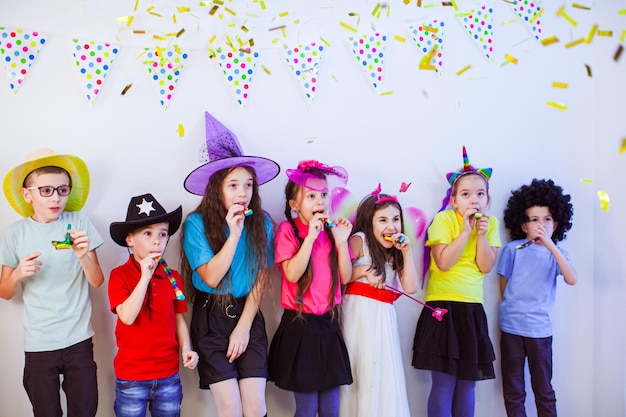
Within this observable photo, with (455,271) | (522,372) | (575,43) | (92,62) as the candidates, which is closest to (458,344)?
(455,271)

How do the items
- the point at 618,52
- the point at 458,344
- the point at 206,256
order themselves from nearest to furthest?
the point at 206,256, the point at 458,344, the point at 618,52

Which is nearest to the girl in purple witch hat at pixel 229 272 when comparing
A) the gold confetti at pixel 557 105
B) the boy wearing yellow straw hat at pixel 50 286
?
the boy wearing yellow straw hat at pixel 50 286

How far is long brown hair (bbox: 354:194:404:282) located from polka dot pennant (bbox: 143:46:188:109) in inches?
42.9

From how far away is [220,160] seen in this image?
275cm

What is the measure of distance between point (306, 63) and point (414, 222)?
3.26 feet

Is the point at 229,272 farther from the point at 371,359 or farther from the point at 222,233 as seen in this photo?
the point at 371,359

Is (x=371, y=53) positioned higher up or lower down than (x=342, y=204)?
higher up

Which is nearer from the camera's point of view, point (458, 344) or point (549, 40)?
point (458, 344)

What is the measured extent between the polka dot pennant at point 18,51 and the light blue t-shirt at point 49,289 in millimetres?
671

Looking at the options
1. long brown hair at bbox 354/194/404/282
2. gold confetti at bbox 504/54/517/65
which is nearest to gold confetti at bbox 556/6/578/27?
gold confetti at bbox 504/54/517/65

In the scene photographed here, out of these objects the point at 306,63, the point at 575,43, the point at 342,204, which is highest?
the point at 575,43

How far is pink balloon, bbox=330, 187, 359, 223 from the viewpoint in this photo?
10.3 ft

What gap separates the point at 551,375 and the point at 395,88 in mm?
1711

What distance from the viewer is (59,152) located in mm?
2834
